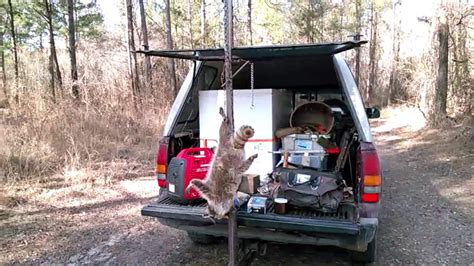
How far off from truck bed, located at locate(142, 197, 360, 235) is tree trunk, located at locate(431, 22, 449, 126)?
9113mm

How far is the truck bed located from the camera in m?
2.45

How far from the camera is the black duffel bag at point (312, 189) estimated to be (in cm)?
271

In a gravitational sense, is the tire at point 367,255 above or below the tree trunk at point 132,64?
below

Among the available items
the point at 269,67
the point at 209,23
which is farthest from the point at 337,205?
the point at 209,23

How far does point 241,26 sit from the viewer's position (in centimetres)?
1770

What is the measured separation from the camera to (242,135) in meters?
2.27

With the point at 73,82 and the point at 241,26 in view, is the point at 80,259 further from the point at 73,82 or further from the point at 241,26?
the point at 241,26

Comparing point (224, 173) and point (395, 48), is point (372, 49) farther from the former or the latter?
point (224, 173)

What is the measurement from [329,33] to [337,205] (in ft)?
59.5

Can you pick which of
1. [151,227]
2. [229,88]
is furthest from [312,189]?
[151,227]

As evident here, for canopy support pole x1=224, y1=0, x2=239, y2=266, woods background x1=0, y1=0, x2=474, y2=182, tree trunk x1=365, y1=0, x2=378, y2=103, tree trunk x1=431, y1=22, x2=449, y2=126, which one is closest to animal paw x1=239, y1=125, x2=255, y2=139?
canopy support pole x1=224, y1=0, x2=239, y2=266

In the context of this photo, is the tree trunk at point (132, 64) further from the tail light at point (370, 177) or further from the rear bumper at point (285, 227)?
the tail light at point (370, 177)

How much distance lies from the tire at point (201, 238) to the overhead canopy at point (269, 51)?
5.64 feet

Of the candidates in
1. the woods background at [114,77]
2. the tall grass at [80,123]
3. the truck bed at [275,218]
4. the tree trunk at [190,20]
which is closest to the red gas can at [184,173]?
the truck bed at [275,218]
